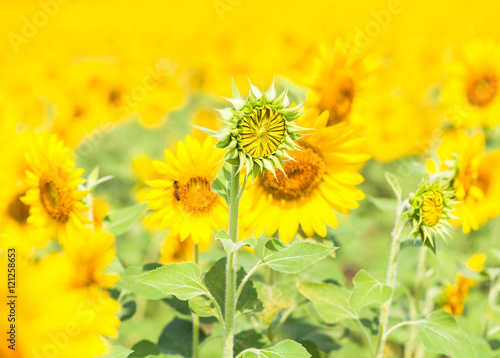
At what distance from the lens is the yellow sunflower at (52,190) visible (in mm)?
1341

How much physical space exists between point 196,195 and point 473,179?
915mm

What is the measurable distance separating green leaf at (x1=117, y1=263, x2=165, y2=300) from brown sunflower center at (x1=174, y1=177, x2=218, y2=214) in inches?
9.6

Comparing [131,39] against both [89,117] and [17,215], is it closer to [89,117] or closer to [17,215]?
[89,117]

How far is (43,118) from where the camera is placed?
14.8 ft

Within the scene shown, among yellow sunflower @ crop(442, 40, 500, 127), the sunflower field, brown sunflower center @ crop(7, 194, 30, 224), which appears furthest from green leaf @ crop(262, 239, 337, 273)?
yellow sunflower @ crop(442, 40, 500, 127)

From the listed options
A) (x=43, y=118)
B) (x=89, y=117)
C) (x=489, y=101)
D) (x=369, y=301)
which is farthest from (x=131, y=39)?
(x=369, y=301)

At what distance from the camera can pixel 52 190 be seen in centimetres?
138

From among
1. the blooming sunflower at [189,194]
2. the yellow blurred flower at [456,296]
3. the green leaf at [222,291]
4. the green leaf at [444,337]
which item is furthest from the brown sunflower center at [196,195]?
the yellow blurred flower at [456,296]

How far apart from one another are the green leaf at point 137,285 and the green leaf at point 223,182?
0.40 meters

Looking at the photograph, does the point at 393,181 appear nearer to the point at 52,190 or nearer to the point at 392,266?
the point at 392,266

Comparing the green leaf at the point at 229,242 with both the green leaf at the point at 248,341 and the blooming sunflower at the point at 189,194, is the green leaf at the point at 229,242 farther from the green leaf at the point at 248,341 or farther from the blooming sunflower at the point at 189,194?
the green leaf at the point at 248,341

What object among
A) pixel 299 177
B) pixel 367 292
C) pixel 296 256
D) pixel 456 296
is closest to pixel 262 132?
pixel 296 256

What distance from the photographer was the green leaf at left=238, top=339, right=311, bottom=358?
1.15 metres

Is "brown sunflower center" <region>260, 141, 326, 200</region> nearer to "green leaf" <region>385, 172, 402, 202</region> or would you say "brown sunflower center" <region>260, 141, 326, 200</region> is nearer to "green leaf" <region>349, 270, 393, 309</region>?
"green leaf" <region>385, 172, 402, 202</region>
